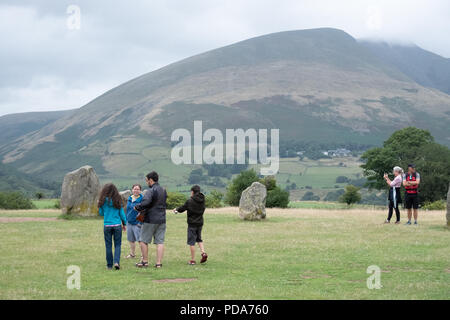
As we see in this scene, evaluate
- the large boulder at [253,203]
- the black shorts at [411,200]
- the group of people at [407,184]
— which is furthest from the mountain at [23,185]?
the black shorts at [411,200]

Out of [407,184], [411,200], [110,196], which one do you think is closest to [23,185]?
[411,200]

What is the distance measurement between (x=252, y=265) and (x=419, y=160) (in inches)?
2163

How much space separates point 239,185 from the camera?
180ft

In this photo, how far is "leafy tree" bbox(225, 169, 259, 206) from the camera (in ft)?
177

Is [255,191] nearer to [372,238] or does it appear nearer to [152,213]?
[372,238]

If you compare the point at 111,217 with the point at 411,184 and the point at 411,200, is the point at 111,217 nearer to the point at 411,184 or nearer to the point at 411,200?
the point at 411,184

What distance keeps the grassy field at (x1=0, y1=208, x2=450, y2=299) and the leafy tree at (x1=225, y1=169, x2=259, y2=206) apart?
27138 millimetres

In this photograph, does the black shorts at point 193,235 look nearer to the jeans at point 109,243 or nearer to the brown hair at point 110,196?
the jeans at point 109,243

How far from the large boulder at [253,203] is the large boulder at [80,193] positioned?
9.58m

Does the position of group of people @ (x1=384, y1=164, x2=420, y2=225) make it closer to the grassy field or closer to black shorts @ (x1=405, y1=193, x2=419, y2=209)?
black shorts @ (x1=405, y1=193, x2=419, y2=209)

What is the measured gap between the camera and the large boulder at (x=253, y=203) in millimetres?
31781

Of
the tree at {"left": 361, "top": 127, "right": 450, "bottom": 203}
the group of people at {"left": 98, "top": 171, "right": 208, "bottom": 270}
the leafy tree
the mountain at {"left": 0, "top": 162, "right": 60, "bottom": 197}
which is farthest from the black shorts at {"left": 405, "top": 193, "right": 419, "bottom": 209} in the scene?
the mountain at {"left": 0, "top": 162, "right": 60, "bottom": 197}
